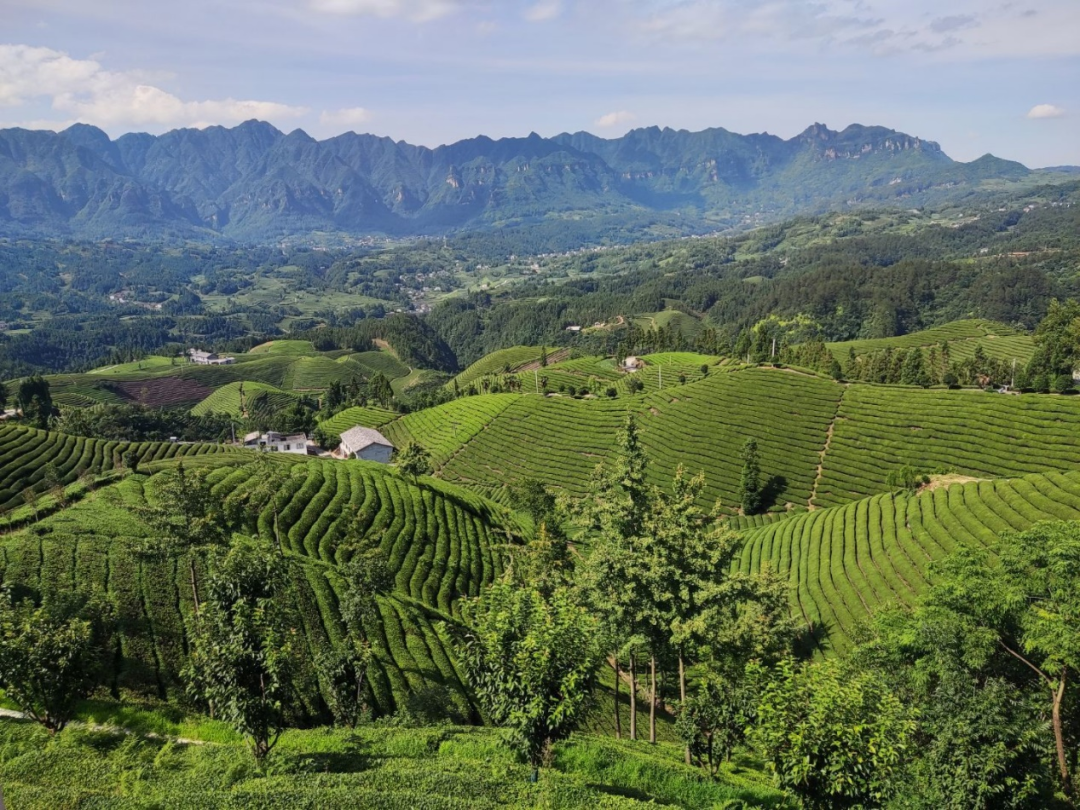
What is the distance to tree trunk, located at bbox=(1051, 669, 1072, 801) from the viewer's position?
22.1 meters

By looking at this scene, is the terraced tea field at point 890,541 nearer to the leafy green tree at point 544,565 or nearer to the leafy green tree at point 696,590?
the leafy green tree at point 544,565

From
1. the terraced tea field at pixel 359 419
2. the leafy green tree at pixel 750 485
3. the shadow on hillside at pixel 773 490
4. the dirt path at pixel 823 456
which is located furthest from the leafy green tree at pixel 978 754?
the terraced tea field at pixel 359 419

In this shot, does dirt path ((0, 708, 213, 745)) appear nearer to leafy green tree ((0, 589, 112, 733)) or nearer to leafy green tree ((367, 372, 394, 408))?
leafy green tree ((0, 589, 112, 733))

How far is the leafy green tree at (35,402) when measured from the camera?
119375 mm

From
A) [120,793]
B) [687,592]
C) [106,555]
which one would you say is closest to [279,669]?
[120,793]

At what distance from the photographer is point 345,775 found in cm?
1595

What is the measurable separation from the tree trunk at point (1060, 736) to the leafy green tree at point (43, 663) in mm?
32236

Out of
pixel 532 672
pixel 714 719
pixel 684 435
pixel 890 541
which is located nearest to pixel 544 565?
pixel 714 719

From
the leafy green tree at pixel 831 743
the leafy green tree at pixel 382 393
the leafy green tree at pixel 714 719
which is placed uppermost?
the leafy green tree at pixel 831 743

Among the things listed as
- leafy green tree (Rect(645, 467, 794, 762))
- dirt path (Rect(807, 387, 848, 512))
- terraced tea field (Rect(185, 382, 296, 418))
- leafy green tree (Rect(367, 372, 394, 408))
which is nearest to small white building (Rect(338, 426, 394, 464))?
leafy green tree (Rect(367, 372, 394, 408))

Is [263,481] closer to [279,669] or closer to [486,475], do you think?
[279,669]

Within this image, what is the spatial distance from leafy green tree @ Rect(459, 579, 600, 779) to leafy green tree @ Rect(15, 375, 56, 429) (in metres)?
131

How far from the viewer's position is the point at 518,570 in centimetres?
4388

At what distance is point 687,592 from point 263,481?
33.3 m
